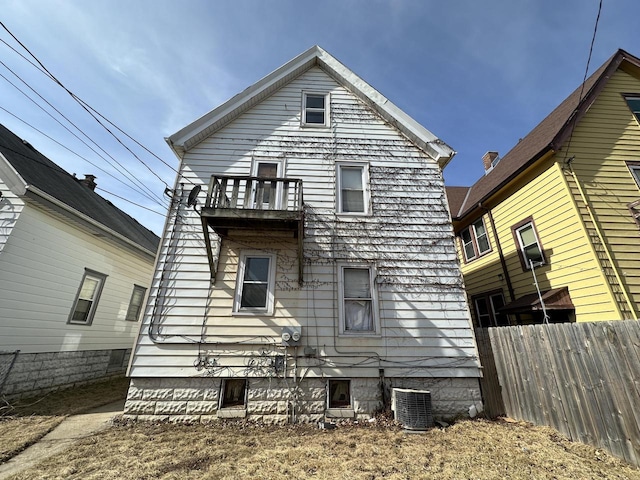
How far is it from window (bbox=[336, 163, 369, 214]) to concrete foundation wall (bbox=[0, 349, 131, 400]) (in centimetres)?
951

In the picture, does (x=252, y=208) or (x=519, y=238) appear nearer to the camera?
(x=252, y=208)

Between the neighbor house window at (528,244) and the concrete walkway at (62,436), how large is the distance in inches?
456

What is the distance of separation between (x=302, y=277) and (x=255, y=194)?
8.22ft

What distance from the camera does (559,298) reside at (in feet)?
23.8

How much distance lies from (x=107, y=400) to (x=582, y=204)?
14.0 meters

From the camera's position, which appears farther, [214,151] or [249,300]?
[214,151]

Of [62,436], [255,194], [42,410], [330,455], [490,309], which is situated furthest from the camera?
[490,309]

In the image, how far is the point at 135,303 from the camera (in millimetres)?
11680

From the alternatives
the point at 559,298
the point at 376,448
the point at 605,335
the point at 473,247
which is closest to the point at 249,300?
the point at 376,448

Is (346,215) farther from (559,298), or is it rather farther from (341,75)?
(559,298)

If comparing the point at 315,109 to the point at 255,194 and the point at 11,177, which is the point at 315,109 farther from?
the point at 11,177

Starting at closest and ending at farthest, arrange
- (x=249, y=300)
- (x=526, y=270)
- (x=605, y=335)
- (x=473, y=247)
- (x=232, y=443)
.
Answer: (x=605, y=335)
(x=232, y=443)
(x=249, y=300)
(x=526, y=270)
(x=473, y=247)

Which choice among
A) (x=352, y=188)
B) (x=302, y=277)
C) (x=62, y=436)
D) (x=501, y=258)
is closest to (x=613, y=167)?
(x=501, y=258)

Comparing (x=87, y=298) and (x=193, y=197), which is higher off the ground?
(x=193, y=197)
